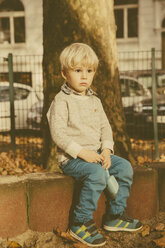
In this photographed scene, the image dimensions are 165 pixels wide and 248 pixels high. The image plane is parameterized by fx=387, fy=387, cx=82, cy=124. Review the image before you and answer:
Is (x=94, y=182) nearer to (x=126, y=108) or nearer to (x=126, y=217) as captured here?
(x=126, y=217)

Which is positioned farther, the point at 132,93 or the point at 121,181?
the point at 132,93

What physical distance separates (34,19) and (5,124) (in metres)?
16.3

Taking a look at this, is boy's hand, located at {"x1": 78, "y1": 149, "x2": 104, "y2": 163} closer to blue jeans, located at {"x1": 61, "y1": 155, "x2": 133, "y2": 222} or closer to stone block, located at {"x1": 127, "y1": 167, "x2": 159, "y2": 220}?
blue jeans, located at {"x1": 61, "y1": 155, "x2": 133, "y2": 222}

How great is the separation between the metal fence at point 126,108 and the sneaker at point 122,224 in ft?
9.88

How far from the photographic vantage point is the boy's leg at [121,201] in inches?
136

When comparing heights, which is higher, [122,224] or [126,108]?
[126,108]

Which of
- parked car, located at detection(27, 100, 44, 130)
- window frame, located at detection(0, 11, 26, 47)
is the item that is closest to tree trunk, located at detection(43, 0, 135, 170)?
parked car, located at detection(27, 100, 44, 130)

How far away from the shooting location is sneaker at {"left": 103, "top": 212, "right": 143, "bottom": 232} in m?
3.49

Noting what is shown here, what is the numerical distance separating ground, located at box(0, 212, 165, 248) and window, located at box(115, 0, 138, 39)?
19.7 meters

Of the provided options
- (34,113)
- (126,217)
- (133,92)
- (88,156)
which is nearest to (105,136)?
(88,156)

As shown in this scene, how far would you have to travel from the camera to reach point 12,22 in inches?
900

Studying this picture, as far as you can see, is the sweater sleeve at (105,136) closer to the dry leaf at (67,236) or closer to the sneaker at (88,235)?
the sneaker at (88,235)

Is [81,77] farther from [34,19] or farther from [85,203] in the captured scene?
[34,19]

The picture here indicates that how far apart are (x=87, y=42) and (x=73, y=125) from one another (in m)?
1.54
